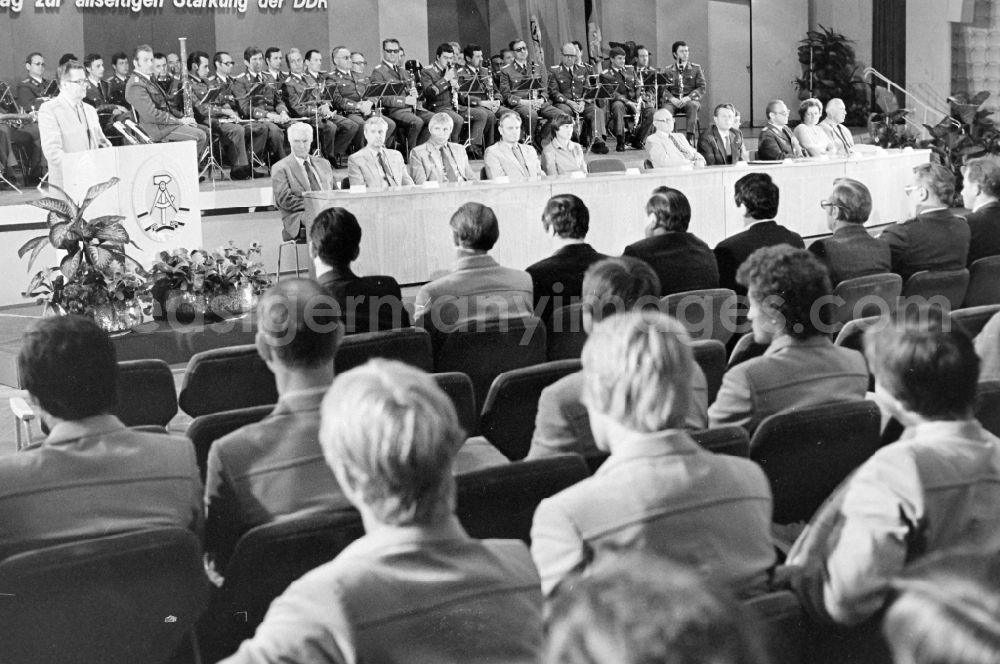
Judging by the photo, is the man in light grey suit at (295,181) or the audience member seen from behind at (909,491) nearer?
the audience member seen from behind at (909,491)

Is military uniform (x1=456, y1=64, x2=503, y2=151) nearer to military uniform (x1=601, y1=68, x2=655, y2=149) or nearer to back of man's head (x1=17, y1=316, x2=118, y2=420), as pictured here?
military uniform (x1=601, y1=68, x2=655, y2=149)

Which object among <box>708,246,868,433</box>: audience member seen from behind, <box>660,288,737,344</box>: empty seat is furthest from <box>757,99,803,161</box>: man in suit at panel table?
<box>708,246,868,433</box>: audience member seen from behind

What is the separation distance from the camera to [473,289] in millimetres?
4254

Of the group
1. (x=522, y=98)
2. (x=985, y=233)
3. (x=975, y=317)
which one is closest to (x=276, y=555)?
(x=975, y=317)

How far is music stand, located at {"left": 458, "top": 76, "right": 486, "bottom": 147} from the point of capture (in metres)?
11.7

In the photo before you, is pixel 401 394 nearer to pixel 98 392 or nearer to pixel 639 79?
pixel 98 392

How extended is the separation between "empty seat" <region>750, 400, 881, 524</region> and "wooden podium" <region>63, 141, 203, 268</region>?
4.71 m

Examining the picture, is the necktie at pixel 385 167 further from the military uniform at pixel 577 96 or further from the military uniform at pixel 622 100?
the military uniform at pixel 622 100

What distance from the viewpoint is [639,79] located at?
526 inches

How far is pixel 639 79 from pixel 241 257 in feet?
29.0

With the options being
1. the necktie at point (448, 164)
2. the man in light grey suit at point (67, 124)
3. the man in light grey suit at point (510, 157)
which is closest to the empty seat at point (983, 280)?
the man in light grey suit at point (510, 157)

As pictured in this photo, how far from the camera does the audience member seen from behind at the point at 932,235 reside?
505 cm

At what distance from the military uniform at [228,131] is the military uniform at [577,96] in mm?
3671

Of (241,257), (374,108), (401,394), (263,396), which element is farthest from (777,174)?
(401,394)
